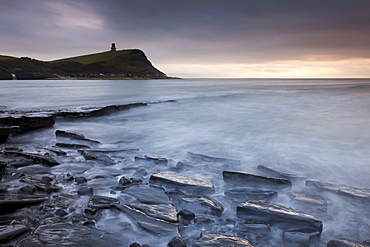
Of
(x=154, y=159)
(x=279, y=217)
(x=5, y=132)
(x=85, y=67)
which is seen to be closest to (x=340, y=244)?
(x=279, y=217)

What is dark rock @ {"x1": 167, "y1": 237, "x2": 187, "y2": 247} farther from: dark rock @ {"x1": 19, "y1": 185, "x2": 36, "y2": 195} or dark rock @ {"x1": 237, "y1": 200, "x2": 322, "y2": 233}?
dark rock @ {"x1": 19, "y1": 185, "x2": 36, "y2": 195}

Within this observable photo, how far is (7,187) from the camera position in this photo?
2797 mm

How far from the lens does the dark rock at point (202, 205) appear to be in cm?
246

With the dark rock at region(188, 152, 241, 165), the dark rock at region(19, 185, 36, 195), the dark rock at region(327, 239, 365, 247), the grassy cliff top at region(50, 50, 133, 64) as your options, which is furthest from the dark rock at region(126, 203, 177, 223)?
the grassy cliff top at region(50, 50, 133, 64)

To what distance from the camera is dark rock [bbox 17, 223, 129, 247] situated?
1.76 m

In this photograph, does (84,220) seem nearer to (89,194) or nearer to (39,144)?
(89,194)

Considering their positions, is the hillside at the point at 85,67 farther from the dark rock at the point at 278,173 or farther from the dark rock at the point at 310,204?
the dark rock at the point at 310,204

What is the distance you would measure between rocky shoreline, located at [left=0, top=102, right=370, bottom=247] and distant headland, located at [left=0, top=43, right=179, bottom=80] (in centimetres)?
10100

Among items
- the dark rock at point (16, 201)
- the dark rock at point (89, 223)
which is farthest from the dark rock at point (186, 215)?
the dark rock at point (16, 201)

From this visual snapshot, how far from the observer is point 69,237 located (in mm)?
1854

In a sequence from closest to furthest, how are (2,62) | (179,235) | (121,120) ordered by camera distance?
1. (179,235)
2. (121,120)
3. (2,62)

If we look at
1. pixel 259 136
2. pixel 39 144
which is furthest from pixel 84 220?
pixel 259 136

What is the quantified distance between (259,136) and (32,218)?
5.96 m

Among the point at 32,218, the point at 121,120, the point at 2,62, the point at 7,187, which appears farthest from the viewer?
the point at 2,62
